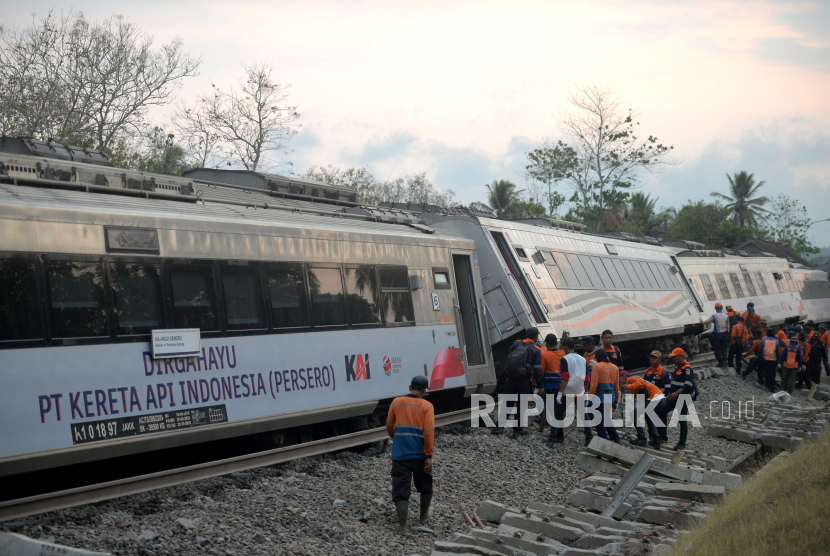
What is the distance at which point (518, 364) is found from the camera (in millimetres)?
11656

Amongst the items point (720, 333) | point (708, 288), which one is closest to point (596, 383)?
point (720, 333)

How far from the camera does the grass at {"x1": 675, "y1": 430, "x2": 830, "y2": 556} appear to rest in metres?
6.03

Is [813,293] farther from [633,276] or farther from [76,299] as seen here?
[76,299]

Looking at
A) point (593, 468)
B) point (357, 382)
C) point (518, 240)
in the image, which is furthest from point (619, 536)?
point (518, 240)

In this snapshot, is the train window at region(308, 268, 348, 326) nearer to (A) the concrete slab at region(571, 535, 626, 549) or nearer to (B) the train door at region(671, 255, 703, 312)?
(A) the concrete slab at region(571, 535, 626, 549)

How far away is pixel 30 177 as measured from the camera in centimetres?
802

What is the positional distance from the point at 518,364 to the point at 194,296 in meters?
5.35

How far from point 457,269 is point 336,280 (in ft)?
12.6

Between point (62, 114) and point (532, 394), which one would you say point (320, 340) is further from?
point (62, 114)

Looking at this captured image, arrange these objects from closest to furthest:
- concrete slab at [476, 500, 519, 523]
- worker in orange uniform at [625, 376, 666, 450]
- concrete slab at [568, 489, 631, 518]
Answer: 1. concrete slab at [476, 500, 519, 523]
2. concrete slab at [568, 489, 631, 518]
3. worker in orange uniform at [625, 376, 666, 450]

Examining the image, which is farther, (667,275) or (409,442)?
(667,275)

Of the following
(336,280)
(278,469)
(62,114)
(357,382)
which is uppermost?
(62,114)

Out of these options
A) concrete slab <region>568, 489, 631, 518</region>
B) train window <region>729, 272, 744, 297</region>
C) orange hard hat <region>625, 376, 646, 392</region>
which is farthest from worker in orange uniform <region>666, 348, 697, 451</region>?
train window <region>729, 272, 744, 297</region>

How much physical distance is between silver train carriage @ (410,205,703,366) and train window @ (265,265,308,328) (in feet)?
A: 18.3
